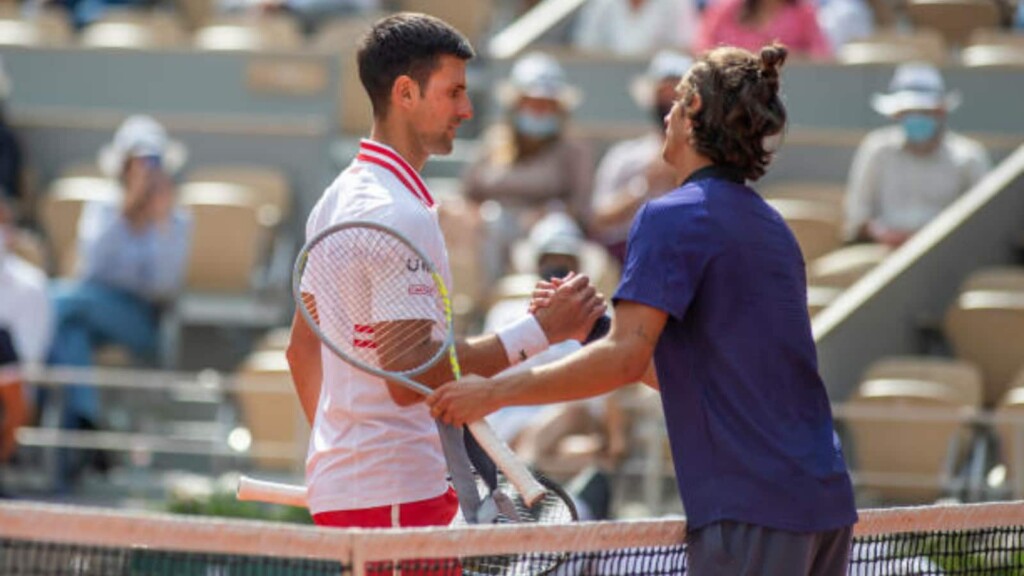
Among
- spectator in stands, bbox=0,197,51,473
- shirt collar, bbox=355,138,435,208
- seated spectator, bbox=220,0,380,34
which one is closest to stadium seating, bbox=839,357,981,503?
spectator in stands, bbox=0,197,51,473

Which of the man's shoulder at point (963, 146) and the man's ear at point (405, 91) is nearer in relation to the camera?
the man's ear at point (405, 91)

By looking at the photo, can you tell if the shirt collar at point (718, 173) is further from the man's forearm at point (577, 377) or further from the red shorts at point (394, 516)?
the red shorts at point (394, 516)

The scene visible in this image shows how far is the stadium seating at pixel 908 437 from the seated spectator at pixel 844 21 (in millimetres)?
4447

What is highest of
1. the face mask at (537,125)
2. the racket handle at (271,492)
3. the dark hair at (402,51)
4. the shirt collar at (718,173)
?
the face mask at (537,125)

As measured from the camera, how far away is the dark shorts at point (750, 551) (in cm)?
442

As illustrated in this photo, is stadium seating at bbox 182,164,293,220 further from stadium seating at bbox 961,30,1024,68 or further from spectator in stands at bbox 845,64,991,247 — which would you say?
stadium seating at bbox 961,30,1024,68

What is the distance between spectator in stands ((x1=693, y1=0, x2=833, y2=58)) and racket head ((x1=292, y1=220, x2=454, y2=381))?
8101 mm

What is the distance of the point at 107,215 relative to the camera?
12.2 meters

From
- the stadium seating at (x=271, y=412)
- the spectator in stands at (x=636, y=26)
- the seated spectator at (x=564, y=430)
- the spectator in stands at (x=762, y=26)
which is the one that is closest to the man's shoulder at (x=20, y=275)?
the stadium seating at (x=271, y=412)

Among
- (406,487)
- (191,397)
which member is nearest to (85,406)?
(191,397)

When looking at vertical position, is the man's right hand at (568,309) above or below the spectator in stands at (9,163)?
below

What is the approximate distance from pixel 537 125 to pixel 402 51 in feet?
24.5

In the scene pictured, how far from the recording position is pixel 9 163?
13.9 m

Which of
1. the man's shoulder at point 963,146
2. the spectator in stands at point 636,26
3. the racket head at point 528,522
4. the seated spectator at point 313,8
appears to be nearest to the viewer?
the racket head at point 528,522
